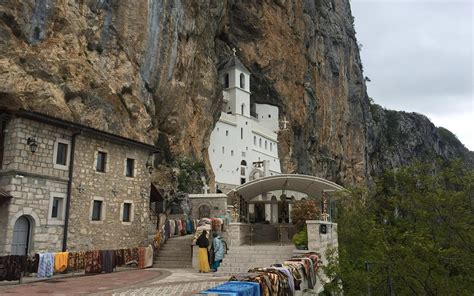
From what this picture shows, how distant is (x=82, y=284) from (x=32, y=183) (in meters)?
4.66

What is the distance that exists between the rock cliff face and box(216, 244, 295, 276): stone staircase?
385 inches

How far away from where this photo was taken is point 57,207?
51.9ft

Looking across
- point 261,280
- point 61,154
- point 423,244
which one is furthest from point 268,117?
point 261,280

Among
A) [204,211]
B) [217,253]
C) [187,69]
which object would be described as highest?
[187,69]

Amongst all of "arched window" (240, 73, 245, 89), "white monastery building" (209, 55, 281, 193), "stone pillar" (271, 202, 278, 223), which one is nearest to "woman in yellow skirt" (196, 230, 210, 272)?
"stone pillar" (271, 202, 278, 223)

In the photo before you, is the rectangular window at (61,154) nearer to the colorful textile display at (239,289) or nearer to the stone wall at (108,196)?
the stone wall at (108,196)

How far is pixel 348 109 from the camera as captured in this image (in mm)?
65125

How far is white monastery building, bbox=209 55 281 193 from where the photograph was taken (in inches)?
1745

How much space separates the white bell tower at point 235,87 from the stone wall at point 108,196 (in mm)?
30960

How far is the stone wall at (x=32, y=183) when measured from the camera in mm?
13992

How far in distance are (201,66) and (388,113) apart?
67.1 metres

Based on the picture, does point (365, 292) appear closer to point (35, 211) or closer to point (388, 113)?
point (35, 211)

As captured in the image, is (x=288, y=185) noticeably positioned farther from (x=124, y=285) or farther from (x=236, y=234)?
(x=124, y=285)

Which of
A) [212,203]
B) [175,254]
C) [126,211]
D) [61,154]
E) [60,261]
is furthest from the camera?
[212,203]
